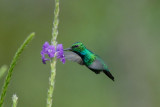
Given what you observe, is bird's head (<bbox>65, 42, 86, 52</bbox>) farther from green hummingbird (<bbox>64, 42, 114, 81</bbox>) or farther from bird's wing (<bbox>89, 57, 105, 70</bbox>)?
bird's wing (<bbox>89, 57, 105, 70</bbox>)

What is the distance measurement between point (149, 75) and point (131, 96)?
3.72ft

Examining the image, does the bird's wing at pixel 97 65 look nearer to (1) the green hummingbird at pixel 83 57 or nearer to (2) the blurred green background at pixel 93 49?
(1) the green hummingbird at pixel 83 57

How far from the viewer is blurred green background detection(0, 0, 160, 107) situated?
592 inches

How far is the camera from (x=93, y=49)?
17.0 m

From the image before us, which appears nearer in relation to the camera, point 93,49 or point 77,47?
point 77,47

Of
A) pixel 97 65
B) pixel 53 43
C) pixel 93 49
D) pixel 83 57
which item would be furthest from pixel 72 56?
pixel 93 49

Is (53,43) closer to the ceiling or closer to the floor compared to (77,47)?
closer to the floor

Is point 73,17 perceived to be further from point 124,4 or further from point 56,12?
point 56,12

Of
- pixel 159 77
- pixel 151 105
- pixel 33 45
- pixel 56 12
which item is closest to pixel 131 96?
pixel 151 105

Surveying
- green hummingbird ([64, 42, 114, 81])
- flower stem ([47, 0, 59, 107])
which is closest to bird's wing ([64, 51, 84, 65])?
green hummingbird ([64, 42, 114, 81])

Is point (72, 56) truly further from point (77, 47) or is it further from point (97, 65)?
point (97, 65)

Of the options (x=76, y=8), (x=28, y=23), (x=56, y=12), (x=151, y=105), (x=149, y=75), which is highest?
(x=76, y=8)

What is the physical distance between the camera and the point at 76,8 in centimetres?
1838

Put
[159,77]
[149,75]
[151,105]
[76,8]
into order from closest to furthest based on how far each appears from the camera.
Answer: [151,105] → [149,75] → [159,77] → [76,8]
